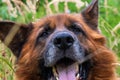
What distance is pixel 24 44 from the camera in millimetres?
10164

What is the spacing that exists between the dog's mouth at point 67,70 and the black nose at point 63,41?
0.23m

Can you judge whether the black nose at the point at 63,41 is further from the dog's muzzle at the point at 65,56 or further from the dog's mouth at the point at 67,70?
the dog's mouth at the point at 67,70

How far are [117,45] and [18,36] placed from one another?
153 cm

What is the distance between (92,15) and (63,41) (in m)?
1.10

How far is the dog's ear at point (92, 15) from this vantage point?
10.3 metres

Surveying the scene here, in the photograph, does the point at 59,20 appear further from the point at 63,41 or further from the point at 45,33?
the point at 63,41

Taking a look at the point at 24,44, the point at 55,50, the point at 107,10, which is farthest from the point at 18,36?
the point at 107,10

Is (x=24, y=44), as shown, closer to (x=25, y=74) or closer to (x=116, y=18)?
(x=25, y=74)

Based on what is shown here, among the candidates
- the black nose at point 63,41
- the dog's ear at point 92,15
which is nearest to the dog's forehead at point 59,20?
the dog's ear at point 92,15

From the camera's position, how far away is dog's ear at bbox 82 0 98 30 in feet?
33.7

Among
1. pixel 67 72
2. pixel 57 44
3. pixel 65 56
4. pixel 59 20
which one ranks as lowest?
pixel 67 72

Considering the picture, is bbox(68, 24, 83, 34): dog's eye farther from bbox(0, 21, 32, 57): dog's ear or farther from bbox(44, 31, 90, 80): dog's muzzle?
bbox(0, 21, 32, 57): dog's ear

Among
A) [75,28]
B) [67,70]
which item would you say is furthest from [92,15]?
[67,70]

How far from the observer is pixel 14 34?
1010 cm
